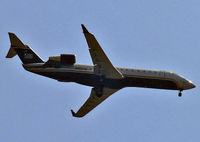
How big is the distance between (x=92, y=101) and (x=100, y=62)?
9521 millimetres

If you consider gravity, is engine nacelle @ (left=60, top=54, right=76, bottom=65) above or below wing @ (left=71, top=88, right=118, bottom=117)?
above

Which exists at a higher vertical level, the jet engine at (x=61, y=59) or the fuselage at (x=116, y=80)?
the jet engine at (x=61, y=59)

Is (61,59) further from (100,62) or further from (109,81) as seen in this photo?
(109,81)

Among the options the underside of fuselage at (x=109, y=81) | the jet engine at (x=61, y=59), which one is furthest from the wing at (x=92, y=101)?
the jet engine at (x=61, y=59)

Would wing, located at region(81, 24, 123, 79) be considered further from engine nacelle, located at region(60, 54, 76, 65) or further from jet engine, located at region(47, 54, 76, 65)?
jet engine, located at region(47, 54, 76, 65)

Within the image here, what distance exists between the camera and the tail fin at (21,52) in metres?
105

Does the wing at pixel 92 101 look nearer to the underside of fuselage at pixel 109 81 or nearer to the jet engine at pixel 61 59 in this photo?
the underside of fuselage at pixel 109 81

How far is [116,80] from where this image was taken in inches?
4117

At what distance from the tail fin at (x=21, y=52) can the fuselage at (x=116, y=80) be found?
1027 millimetres

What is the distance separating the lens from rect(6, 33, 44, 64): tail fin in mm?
104938

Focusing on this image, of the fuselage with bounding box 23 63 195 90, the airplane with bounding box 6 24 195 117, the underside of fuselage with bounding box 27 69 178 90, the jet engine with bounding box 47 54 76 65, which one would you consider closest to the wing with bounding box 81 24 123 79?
the airplane with bounding box 6 24 195 117

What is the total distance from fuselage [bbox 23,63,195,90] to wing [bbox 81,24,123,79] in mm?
835

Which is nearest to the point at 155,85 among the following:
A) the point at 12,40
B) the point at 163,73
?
the point at 163,73

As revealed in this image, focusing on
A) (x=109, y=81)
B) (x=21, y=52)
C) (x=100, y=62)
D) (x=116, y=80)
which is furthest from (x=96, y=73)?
(x=21, y=52)
